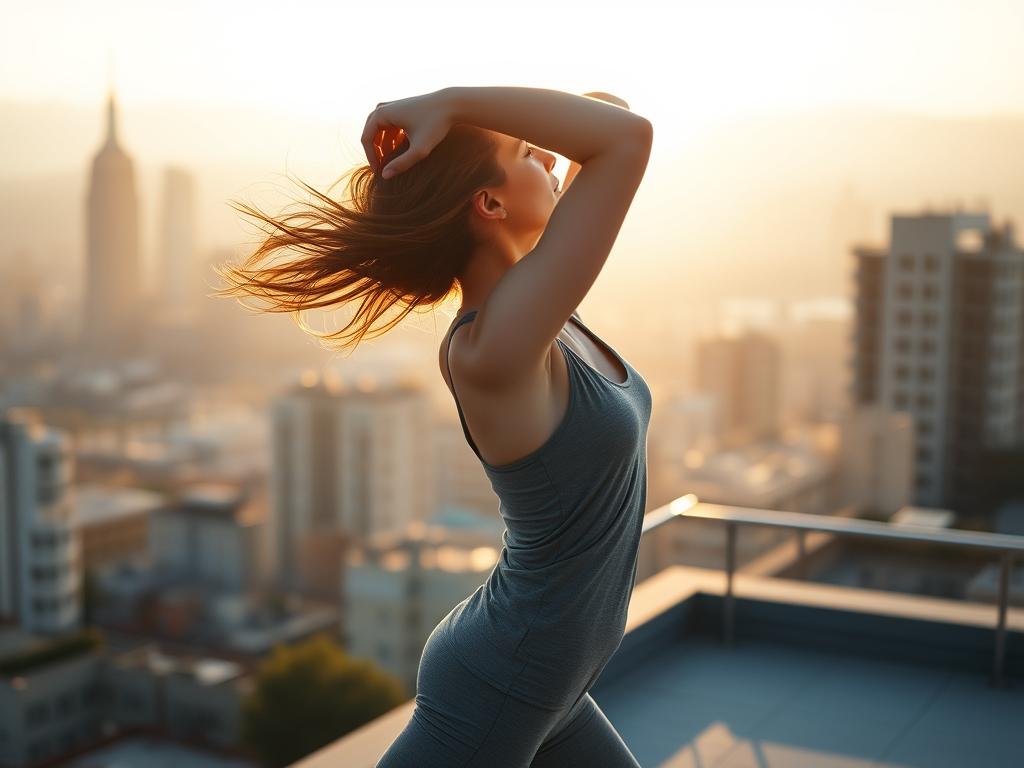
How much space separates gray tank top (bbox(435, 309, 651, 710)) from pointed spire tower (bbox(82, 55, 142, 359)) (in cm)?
2927

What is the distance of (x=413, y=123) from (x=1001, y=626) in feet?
6.88

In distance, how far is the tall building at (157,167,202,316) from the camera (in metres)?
34.6

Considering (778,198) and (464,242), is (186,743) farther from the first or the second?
(464,242)

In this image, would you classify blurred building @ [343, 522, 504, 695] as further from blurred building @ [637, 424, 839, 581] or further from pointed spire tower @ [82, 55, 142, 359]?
pointed spire tower @ [82, 55, 142, 359]

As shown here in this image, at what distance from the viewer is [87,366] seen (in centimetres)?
3678

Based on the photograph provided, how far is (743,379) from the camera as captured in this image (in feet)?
92.3

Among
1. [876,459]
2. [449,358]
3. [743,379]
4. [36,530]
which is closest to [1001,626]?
[449,358]

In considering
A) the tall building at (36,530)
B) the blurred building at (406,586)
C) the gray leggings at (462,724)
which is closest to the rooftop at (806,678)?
the gray leggings at (462,724)

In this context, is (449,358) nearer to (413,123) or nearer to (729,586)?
(413,123)

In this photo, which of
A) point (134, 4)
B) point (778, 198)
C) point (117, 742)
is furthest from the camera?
point (134, 4)

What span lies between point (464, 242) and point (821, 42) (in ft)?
82.1

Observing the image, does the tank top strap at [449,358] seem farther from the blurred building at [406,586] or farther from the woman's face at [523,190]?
the blurred building at [406,586]

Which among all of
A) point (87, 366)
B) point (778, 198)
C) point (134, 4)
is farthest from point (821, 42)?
point (87, 366)

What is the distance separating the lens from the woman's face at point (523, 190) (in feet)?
3.09
